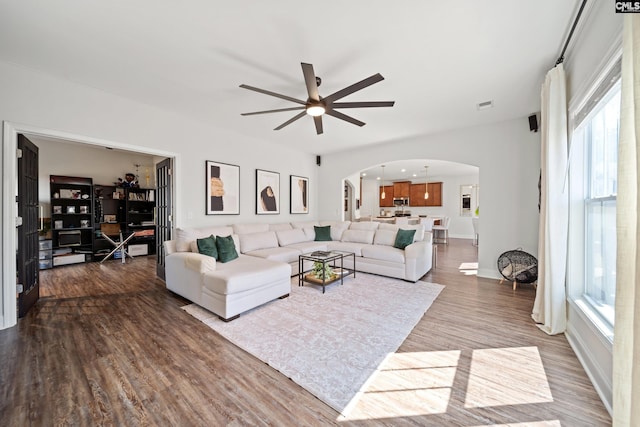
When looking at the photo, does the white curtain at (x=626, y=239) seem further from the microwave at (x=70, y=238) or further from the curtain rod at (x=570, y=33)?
the microwave at (x=70, y=238)

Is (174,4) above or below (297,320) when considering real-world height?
above

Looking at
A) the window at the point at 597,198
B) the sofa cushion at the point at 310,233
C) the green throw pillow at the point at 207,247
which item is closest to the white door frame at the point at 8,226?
the green throw pillow at the point at 207,247

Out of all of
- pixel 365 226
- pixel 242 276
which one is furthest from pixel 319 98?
pixel 365 226

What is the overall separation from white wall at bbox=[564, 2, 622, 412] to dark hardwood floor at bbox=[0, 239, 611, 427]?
0.11m

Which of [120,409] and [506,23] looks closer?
[120,409]

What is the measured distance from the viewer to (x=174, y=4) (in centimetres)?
181

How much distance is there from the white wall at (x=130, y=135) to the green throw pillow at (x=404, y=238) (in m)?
2.83

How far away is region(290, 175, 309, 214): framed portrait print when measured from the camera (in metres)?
6.14

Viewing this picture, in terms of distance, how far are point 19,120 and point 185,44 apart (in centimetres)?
216

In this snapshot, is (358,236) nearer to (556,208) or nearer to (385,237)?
(385,237)

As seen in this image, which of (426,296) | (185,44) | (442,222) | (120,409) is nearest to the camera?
(120,409)

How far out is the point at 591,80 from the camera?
1.82 metres

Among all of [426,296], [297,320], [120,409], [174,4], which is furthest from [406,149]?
[120,409]

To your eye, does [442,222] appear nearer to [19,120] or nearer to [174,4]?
[174,4]
